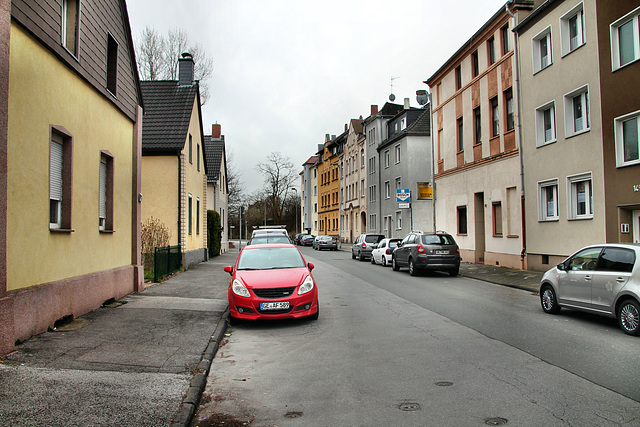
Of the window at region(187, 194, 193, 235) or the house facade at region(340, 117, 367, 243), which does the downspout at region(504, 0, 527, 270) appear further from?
the house facade at region(340, 117, 367, 243)

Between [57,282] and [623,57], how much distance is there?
612 inches

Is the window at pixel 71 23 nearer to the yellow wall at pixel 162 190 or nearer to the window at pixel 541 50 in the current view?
the yellow wall at pixel 162 190

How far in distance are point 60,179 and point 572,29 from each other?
16782 millimetres

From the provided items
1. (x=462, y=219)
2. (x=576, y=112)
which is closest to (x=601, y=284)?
(x=576, y=112)

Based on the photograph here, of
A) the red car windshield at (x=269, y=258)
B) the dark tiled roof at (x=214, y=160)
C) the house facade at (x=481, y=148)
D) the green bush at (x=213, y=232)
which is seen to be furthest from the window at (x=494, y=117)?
the dark tiled roof at (x=214, y=160)

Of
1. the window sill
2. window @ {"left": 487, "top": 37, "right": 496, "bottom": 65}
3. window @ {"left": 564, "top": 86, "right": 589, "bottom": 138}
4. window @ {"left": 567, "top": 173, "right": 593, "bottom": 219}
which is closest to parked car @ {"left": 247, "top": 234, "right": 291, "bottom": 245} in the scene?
the window sill

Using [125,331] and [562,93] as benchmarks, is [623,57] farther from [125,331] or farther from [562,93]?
[125,331]

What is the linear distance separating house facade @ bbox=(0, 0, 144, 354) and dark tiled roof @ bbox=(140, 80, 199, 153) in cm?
723

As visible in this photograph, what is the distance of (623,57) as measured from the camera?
14445 mm

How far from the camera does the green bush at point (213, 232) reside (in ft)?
97.5

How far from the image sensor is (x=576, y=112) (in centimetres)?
1709

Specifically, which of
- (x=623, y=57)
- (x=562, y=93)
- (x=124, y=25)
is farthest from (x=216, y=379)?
(x=562, y=93)

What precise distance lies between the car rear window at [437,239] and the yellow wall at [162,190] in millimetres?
10130

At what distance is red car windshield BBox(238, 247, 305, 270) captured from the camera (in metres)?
10.5
